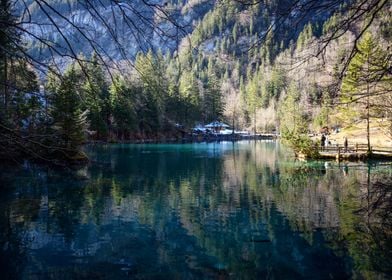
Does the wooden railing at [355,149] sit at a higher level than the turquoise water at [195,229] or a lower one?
higher

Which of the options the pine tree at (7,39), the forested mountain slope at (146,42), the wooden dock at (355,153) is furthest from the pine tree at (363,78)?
the wooden dock at (355,153)

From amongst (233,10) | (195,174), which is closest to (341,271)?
(233,10)

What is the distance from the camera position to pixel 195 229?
1201 centimetres

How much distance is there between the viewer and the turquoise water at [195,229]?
342 inches

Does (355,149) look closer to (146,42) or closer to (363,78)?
(363,78)

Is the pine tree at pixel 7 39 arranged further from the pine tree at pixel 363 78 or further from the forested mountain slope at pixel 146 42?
the pine tree at pixel 363 78

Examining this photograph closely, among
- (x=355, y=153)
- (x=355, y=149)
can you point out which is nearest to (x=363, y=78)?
(x=355, y=153)

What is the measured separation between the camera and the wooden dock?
31280 mm

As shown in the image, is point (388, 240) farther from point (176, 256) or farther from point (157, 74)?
point (157, 74)

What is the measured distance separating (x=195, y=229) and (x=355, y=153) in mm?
23563

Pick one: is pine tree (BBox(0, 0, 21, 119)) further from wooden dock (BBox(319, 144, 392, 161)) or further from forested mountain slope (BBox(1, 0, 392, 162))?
wooden dock (BBox(319, 144, 392, 161))

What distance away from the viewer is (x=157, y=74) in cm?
298

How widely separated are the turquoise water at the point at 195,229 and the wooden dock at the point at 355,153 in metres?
10.4

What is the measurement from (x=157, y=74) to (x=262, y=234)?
937cm
